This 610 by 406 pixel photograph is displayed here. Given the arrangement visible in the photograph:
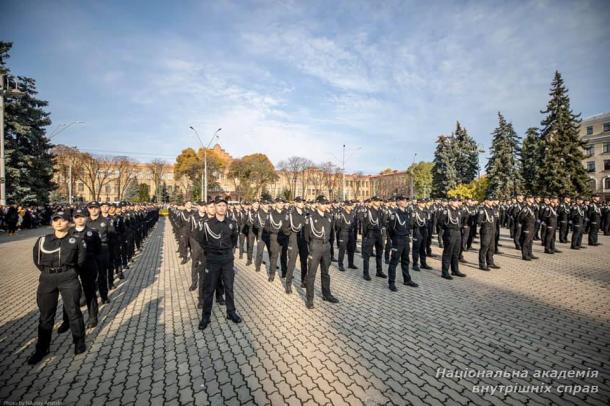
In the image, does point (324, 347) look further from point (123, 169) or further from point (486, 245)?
point (123, 169)

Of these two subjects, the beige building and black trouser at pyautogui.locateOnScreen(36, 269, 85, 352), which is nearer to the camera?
black trouser at pyautogui.locateOnScreen(36, 269, 85, 352)

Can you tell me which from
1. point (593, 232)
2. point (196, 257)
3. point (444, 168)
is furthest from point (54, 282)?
point (444, 168)

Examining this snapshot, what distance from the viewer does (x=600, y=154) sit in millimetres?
48469

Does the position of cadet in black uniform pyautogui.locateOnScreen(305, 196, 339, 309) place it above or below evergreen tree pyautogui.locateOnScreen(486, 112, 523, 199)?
below

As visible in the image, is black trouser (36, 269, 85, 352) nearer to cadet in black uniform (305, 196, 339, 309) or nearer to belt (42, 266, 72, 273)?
belt (42, 266, 72, 273)

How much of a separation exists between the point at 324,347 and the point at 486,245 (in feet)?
25.8

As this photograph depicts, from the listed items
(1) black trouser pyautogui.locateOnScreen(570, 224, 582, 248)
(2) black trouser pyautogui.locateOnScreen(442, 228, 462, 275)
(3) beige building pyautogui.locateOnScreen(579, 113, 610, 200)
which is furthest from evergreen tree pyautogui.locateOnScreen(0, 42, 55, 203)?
(3) beige building pyautogui.locateOnScreen(579, 113, 610, 200)

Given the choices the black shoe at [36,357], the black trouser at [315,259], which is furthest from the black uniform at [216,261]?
the black shoe at [36,357]

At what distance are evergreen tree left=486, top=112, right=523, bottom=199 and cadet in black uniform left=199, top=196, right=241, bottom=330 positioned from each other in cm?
3973

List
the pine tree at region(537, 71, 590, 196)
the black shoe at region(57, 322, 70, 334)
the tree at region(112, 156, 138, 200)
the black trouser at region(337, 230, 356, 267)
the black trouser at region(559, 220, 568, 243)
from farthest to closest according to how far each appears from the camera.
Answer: the tree at region(112, 156, 138, 200), the pine tree at region(537, 71, 590, 196), the black trouser at region(559, 220, 568, 243), the black trouser at region(337, 230, 356, 267), the black shoe at region(57, 322, 70, 334)

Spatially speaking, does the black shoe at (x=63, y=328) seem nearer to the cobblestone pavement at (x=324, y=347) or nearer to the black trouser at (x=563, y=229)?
the cobblestone pavement at (x=324, y=347)

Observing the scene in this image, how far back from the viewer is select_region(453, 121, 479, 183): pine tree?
43188mm

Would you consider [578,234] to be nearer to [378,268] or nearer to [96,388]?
[378,268]

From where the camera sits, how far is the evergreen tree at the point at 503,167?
3584 centimetres
